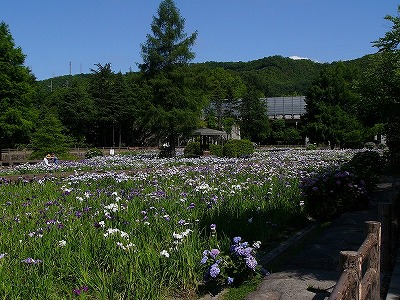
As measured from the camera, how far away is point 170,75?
32.8 m

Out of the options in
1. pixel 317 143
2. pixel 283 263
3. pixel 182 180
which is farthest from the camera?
pixel 317 143

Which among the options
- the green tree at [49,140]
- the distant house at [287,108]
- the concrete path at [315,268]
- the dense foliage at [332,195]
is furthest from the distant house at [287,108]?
the concrete path at [315,268]

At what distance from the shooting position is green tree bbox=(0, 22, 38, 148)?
32.3 metres

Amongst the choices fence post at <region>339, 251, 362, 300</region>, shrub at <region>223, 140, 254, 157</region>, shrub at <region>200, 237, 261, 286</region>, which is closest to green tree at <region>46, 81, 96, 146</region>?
shrub at <region>223, 140, 254, 157</region>

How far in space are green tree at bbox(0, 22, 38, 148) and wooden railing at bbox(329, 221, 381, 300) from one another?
31.9 metres

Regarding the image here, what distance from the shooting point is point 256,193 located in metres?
9.60

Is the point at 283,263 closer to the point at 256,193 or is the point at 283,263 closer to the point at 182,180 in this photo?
the point at 256,193

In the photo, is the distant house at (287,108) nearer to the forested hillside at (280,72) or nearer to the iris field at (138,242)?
the forested hillside at (280,72)

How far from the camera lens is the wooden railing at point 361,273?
2.86 m

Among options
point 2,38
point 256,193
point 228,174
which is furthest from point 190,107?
point 256,193

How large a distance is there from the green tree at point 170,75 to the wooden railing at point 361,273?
28.2m

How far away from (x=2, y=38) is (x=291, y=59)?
128 metres

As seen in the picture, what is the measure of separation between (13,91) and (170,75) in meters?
11.7

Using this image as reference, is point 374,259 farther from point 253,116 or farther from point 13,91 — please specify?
point 253,116
